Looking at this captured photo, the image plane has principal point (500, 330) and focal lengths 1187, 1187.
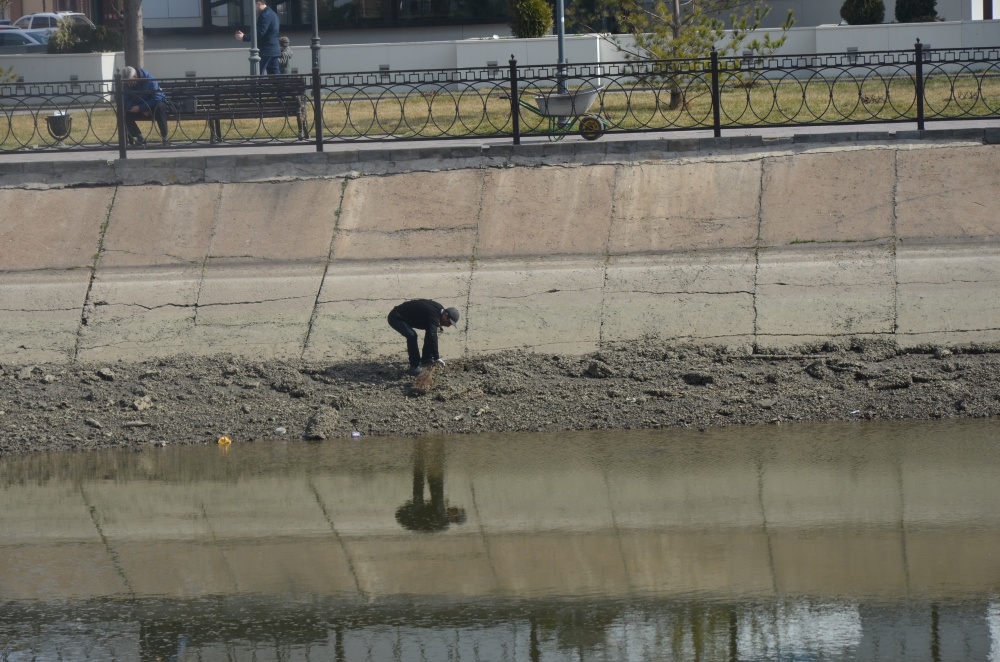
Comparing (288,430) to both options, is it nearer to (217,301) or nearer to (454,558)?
(217,301)

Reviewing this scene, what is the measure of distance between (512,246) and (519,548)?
4922 mm

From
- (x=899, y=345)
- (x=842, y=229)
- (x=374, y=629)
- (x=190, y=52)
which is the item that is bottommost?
(x=374, y=629)

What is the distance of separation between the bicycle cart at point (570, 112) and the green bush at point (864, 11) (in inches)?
501

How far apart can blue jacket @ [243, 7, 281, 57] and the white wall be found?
5.61 m

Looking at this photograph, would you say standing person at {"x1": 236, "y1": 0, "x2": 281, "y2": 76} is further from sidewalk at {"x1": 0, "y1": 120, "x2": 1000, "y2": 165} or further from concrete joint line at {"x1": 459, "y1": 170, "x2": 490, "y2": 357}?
concrete joint line at {"x1": 459, "y1": 170, "x2": 490, "y2": 357}

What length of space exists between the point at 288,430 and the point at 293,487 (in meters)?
1.21

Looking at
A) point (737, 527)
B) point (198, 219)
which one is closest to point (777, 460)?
point (737, 527)

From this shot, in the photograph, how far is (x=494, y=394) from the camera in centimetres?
920

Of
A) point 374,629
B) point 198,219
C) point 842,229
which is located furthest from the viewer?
point 198,219

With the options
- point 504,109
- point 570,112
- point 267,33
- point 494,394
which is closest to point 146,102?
point 504,109

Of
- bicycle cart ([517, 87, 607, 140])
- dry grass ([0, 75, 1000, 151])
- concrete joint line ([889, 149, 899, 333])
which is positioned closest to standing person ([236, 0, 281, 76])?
dry grass ([0, 75, 1000, 151])

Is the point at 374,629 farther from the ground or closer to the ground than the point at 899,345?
closer to the ground

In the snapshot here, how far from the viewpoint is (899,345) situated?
9484mm

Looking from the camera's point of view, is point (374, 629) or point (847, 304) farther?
point (847, 304)
